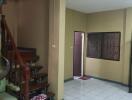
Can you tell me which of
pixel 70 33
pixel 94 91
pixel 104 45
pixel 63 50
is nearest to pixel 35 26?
pixel 63 50

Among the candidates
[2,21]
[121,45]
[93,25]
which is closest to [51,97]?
[2,21]

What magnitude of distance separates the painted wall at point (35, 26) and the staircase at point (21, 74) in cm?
27

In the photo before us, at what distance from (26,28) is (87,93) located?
8.36 feet

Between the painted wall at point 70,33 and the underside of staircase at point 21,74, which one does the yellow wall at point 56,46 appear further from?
the painted wall at point 70,33

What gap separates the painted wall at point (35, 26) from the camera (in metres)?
3.64

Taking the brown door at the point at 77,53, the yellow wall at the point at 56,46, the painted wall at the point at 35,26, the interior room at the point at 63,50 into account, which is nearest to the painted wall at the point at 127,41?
the interior room at the point at 63,50

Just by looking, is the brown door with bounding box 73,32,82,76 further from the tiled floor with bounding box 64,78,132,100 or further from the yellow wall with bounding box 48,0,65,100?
the yellow wall with bounding box 48,0,65,100

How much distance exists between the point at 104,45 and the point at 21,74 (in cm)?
375

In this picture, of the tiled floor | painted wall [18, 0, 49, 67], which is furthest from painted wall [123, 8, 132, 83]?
painted wall [18, 0, 49, 67]

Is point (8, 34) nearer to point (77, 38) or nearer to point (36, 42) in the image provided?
point (36, 42)

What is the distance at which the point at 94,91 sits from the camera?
4.44 metres

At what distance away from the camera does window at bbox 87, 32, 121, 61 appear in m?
5.31

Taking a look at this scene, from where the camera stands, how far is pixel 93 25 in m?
5.94

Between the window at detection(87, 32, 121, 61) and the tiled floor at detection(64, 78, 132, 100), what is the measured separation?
3.41 feet
